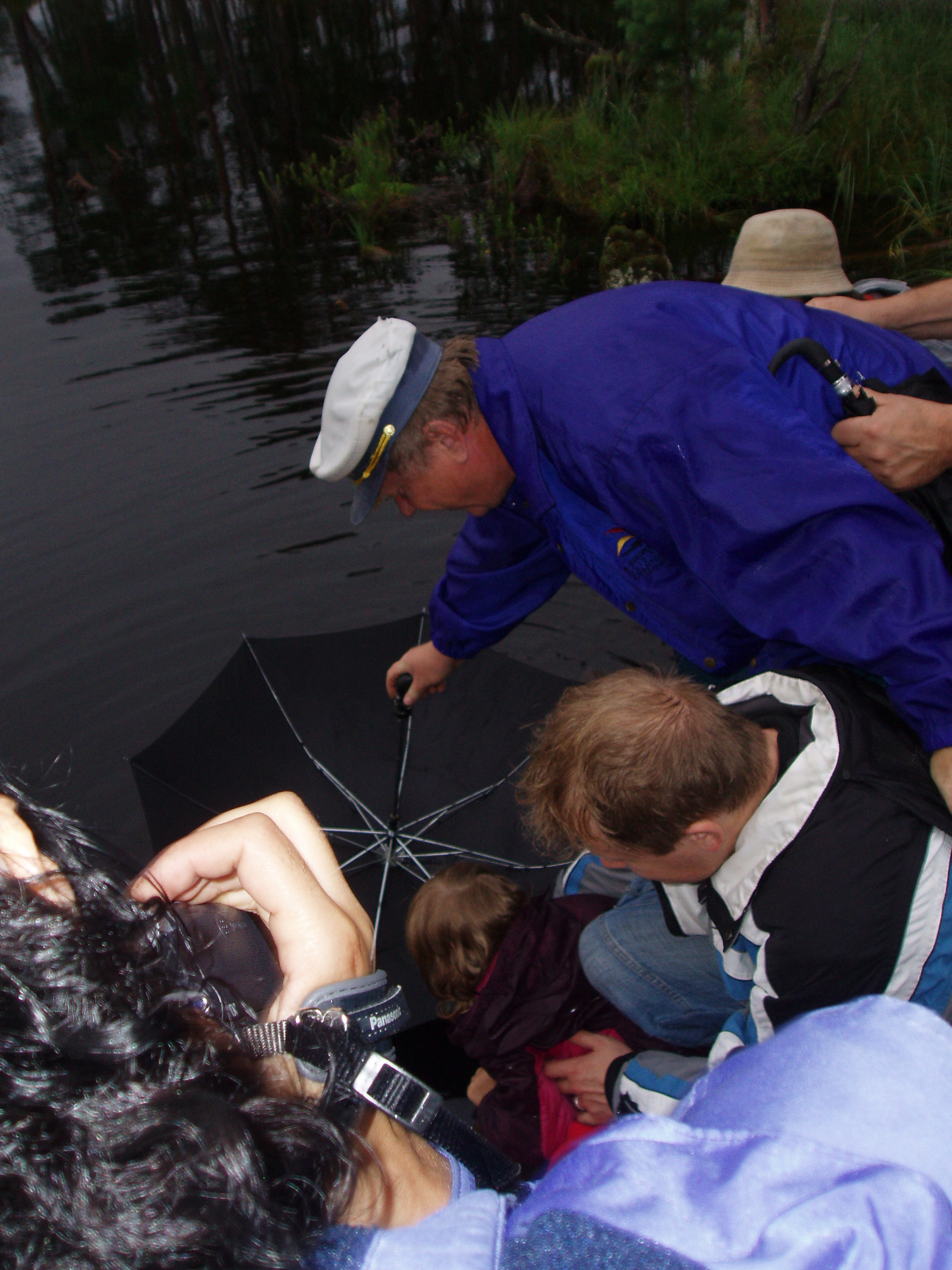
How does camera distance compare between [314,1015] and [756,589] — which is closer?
[314,1015]

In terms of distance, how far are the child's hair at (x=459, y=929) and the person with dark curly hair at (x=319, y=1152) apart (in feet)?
4.81

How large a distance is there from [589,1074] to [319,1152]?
155 cm

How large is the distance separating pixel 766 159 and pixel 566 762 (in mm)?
11735

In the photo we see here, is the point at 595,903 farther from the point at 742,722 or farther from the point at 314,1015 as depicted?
the point at 314,1015

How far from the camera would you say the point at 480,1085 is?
7.42 ft

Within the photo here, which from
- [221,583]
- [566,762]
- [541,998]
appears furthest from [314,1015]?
[221,583]

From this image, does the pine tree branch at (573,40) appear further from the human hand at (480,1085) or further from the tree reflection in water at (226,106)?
the human hand at (480,1085)

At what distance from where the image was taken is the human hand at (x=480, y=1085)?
88.5 inches

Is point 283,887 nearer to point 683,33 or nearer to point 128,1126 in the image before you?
point 128,1126

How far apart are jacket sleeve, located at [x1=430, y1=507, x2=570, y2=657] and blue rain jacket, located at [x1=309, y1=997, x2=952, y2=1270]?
6.81 ft

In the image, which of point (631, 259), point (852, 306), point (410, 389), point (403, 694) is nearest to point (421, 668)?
point (403, 694)

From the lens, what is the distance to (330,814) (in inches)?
111

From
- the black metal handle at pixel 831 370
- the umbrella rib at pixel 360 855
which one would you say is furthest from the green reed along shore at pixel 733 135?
the umbrella rib at pixel 360 855

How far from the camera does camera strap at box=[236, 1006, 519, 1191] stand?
72 centimetres
